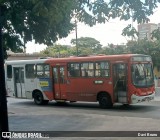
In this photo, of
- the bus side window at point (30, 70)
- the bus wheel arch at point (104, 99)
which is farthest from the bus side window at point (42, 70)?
the bus wheel arch at point (104, 99)

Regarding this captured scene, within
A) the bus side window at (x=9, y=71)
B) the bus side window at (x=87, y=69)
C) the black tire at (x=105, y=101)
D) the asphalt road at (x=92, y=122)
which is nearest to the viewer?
the asphalt road at (x=92, y=122)

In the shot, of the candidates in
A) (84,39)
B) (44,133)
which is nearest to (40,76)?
(44,133)

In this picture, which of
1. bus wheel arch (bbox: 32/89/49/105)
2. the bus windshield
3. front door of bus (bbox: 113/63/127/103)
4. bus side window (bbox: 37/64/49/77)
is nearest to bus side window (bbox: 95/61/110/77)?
front door of bus (bbox: 113/63/127/103)

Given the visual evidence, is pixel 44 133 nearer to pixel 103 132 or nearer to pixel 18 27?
pixel 103 132

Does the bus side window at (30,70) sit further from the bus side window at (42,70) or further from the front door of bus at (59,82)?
the front door of bus at (59,82)

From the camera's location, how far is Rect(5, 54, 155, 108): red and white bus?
16250mm

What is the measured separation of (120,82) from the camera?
16422 millimetres

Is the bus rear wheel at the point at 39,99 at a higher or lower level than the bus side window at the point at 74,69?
lower

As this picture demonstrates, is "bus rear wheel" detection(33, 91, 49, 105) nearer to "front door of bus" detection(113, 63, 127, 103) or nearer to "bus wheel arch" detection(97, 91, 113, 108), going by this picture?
"bus wheel arch" detection(97, 91, 113, 108)

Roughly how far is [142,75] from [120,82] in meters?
1.13

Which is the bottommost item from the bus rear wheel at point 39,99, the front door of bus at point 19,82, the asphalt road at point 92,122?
the asphalt road at point 92,122

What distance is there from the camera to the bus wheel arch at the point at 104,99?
55.0 ft

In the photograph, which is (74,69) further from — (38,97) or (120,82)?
(38,97)

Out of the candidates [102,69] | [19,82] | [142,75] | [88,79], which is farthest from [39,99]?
[142,75]
